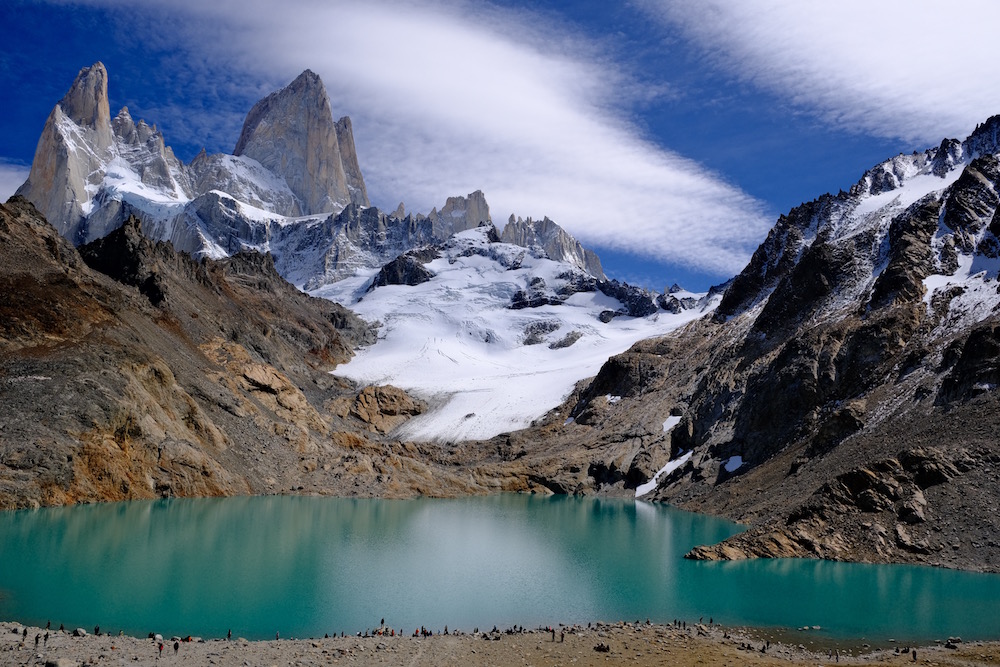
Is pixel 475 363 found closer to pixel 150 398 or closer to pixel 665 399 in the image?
pixel 665 399

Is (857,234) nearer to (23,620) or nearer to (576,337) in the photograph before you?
(23,620)

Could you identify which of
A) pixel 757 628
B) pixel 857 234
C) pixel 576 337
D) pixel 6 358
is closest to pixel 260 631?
pixel 757 628

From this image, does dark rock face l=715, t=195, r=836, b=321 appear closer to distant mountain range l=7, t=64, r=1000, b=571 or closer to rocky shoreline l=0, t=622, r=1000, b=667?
distant mountain range l=7, t=64, r=1000, b=571

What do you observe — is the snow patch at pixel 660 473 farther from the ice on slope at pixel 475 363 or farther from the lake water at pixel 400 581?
the ice on slope at pixel 475 363

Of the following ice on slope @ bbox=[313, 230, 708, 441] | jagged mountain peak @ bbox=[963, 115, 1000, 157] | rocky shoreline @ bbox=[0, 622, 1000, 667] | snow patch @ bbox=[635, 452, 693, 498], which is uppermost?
jagged mountain peak @ bbox=[963, 115, 1000, 157]

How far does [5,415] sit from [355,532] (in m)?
22.3

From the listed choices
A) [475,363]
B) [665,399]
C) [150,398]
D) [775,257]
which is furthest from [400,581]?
[475,363]

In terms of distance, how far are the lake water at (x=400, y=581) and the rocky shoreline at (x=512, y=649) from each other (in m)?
1.72

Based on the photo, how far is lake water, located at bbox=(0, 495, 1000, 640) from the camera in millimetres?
28359

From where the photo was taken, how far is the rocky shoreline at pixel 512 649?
71.8 ft

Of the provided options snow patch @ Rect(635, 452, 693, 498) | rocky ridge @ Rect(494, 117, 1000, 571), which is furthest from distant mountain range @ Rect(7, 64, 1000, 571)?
snow patch @ Rect(635, 452, 693, 498)

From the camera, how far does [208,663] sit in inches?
850

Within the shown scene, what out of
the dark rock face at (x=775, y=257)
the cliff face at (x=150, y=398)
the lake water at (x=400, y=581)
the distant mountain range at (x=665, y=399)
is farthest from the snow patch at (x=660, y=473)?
the dark rock face at (x=775, y=257)

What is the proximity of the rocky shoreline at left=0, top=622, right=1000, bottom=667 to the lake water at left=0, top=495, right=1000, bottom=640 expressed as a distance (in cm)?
172
